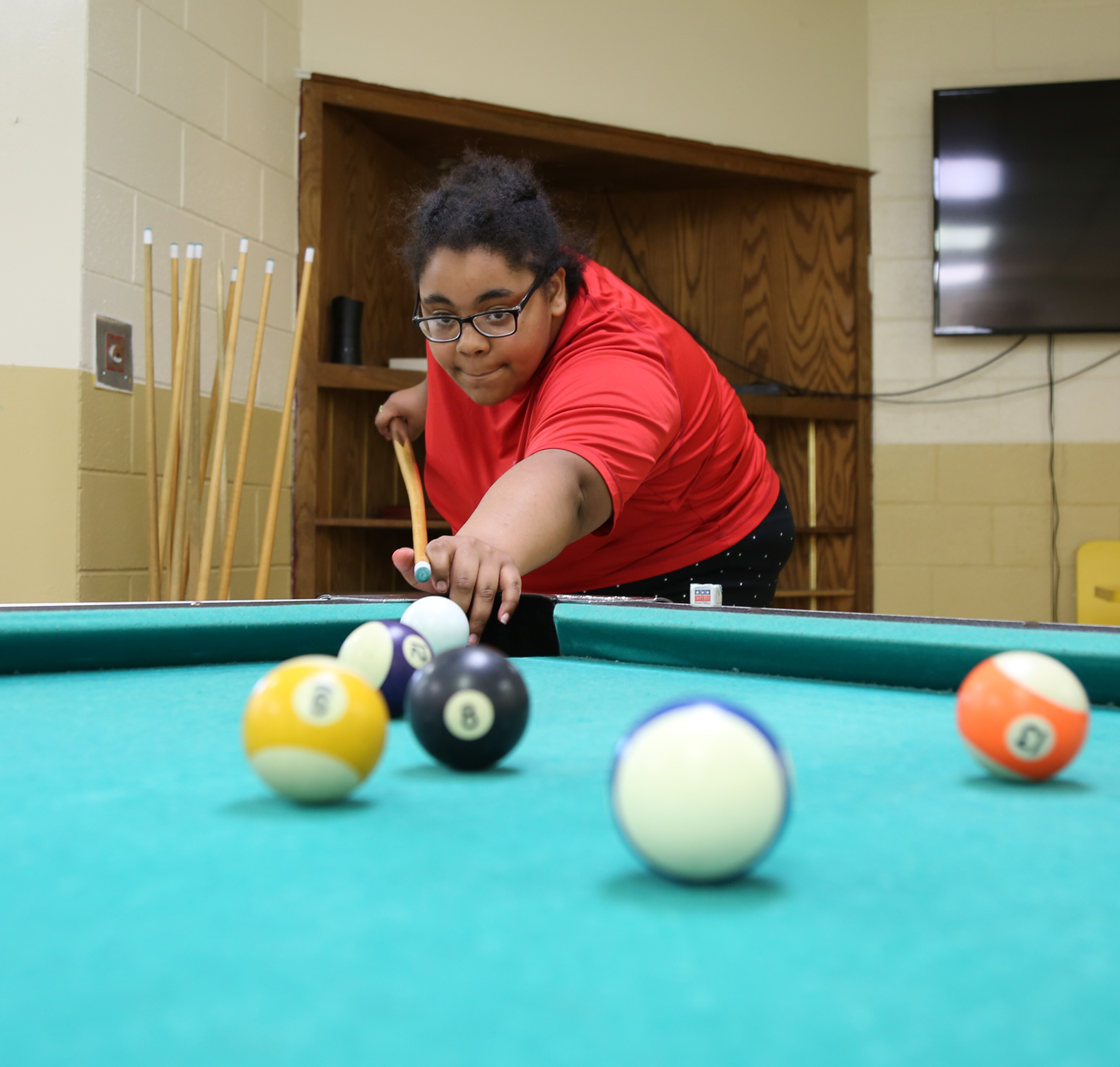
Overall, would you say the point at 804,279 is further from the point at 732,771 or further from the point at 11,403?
the point at 732,771

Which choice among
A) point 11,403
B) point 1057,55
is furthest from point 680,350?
point 1057,55

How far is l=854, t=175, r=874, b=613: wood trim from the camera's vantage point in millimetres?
4359

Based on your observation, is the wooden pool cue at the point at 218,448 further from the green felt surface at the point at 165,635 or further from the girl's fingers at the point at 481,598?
the girl's fingers at the point at 481,598

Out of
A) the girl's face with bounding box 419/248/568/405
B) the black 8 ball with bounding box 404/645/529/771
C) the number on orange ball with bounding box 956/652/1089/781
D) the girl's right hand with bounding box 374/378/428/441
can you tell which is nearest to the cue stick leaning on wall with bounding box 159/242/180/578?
the girl's right hand with bounding box 374/378/428/441

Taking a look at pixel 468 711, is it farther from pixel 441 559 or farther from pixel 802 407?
pixel 802 407

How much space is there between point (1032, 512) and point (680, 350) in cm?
260

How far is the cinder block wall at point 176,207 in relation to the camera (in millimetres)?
2783

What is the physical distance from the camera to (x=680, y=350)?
2.20 meters

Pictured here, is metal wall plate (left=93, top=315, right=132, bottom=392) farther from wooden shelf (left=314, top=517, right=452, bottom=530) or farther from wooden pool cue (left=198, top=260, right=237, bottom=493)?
wooden shelf (left=314, top=517, right=452, bottom=530)

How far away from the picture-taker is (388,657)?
1.05m

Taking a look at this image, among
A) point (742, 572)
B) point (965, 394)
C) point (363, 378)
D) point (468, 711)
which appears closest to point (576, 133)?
point (363, 378)

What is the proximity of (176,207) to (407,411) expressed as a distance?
1.03 m

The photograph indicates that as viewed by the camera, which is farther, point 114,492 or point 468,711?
point 114,492

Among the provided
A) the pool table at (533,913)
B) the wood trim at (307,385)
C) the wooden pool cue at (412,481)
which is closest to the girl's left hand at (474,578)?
the pool table at (533,913)
